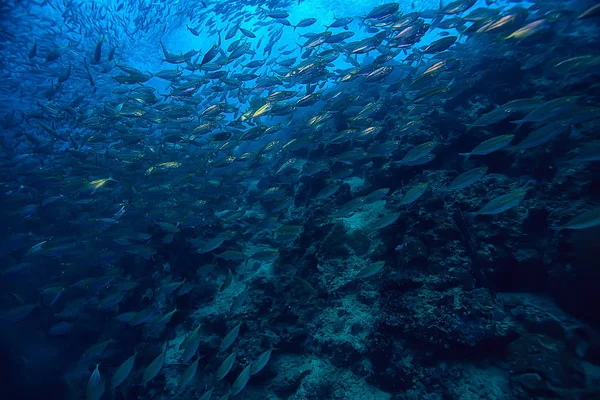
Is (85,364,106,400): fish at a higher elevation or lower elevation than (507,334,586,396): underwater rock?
higher

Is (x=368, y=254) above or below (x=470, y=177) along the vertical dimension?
below

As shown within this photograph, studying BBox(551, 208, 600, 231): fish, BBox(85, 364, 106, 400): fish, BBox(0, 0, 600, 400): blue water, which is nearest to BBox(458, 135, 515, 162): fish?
BBox(0, 0, 600, 400): blue water

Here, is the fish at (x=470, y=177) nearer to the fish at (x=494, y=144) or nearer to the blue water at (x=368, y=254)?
the blue water at (x=368, y=254)

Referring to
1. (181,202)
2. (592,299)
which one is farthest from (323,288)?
(181,202)

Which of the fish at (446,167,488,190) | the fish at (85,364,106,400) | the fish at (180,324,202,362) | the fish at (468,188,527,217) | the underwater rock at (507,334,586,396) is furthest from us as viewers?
the fish at (85,364,106,400)

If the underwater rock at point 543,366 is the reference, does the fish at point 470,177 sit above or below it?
above

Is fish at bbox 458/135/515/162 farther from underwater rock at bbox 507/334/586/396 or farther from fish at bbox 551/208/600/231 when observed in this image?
underwater rock at bbox 507/334/586/396

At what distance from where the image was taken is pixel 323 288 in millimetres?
5035

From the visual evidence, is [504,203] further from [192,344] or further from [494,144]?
[192,344]

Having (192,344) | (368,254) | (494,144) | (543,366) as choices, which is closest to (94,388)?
(192,344)

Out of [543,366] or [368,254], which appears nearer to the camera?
[543,366]

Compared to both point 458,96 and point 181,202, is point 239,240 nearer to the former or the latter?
point 181,202

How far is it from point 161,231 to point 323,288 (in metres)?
5.88

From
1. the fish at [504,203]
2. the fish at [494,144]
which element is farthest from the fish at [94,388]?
the fish at [494,144]
